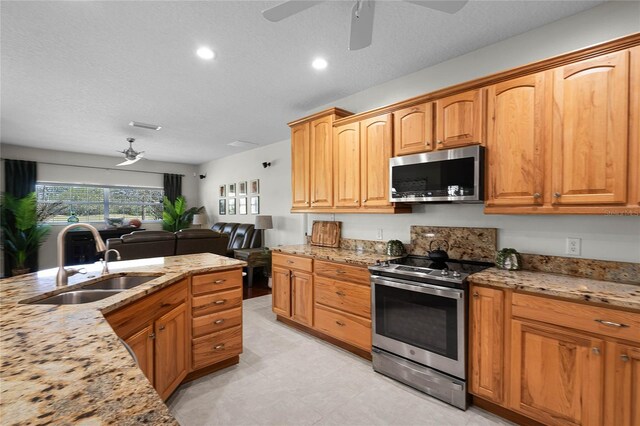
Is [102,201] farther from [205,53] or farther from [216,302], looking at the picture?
[216,302]

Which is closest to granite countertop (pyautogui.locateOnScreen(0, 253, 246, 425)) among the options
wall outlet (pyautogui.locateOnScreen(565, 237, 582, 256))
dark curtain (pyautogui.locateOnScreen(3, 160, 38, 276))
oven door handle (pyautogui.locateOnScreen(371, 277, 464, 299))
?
oven door handle (pyautogui.locateOnScreen(371, 277, 464, 299))

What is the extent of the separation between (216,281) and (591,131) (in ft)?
9.41

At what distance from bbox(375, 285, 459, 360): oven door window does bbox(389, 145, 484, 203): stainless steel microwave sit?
2.65 feet

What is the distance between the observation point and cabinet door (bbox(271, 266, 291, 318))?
137 inches

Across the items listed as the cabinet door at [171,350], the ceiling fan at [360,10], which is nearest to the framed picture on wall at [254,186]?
the cabinet door at [171,350]

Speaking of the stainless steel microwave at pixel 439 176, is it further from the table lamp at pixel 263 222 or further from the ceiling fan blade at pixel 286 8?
the table lamp at pixel 263 222

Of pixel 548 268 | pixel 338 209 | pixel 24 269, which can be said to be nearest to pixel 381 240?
pixel 338 209

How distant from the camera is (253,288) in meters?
5.31

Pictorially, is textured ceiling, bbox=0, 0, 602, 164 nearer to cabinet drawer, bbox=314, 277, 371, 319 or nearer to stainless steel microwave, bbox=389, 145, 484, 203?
stainless steel microwave, bbox=389, 145, 484, 203

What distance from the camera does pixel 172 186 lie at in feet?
26.7

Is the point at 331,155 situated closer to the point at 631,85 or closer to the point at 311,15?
the point at 311,15

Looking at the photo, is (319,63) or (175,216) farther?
(175,216)

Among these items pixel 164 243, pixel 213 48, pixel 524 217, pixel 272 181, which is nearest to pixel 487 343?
pixel 524 217

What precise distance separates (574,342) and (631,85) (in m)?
1.53
